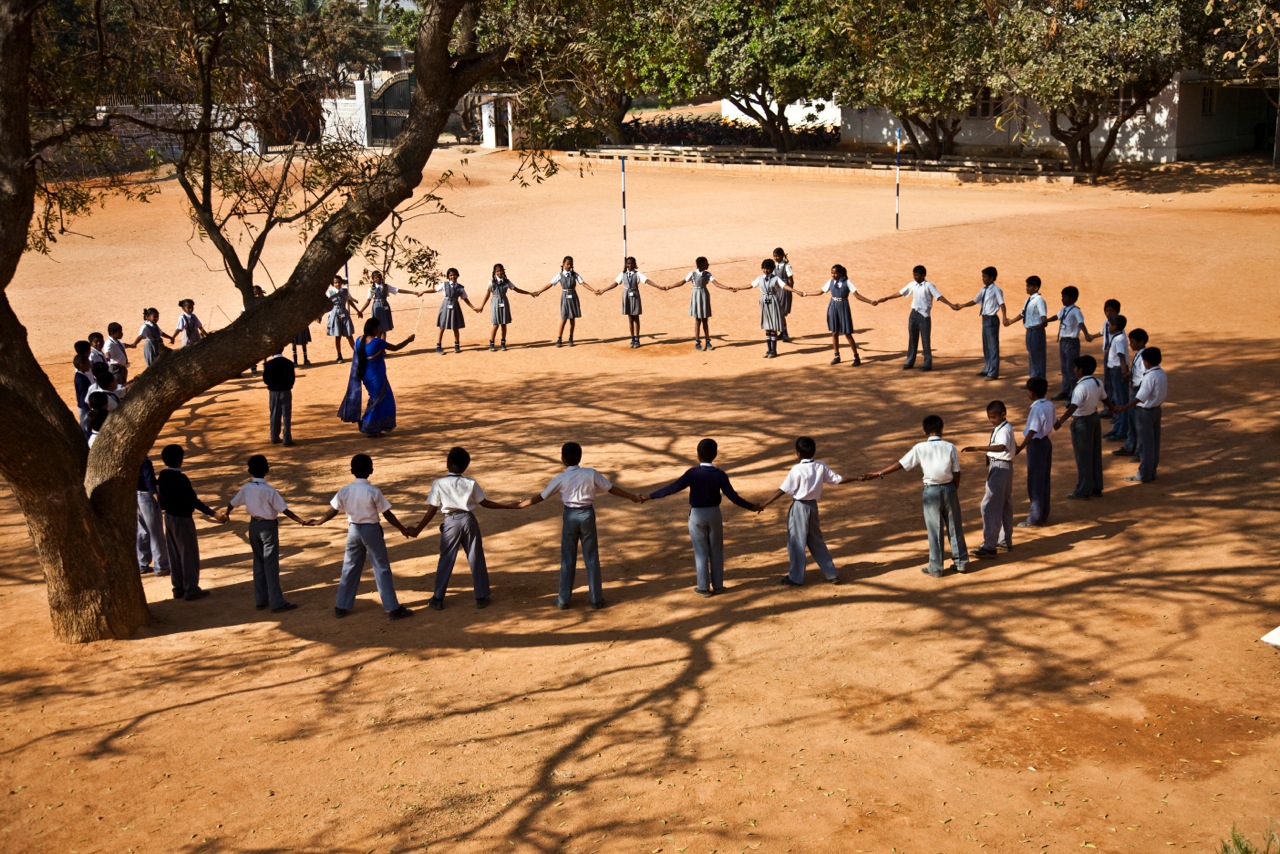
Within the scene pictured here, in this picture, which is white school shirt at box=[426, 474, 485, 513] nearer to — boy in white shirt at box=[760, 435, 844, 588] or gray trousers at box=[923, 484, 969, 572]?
boy in white shirt at box=[760, 435, 844, 588]

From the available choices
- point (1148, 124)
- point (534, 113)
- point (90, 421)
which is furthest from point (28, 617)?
point (1148, 124)

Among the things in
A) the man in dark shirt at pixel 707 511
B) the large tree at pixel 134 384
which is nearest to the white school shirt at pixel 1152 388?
the man in dark shirt at pixel 707 511

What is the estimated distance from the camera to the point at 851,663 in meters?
8.91

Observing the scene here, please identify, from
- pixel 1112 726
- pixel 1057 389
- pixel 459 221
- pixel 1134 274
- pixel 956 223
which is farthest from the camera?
pixel 459 221

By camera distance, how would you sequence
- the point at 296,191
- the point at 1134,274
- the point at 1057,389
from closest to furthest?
the point at 1057,389 < the point at 1134,274 < the point at 296,191

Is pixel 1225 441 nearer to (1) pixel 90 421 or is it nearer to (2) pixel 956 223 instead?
(1) pixel 90 421

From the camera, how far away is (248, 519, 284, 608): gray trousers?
33.9 feet

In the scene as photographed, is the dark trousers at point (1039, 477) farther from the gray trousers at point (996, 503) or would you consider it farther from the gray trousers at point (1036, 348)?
the gray trousers at point (1036, 348)

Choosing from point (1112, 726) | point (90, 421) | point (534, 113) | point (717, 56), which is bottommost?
point (1112, 726)

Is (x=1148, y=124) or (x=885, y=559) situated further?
(x=1148, y=124)

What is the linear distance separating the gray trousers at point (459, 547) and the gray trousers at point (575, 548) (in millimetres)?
723

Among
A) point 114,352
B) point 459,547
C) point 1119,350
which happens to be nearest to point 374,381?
point 114,352

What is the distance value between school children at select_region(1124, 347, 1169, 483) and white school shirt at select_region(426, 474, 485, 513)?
279 inches

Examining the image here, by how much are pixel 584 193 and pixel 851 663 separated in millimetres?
32828
